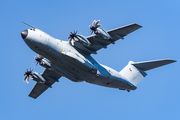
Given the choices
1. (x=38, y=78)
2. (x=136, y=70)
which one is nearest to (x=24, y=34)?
(x=38, y=78)

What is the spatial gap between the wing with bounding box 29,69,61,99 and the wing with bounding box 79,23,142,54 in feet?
18.3

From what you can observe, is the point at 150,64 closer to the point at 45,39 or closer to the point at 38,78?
the point at 45,39

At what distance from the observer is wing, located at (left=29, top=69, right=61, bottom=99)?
28.1m

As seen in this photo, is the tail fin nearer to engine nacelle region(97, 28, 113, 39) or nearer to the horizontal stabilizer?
the horizontal stabilizer

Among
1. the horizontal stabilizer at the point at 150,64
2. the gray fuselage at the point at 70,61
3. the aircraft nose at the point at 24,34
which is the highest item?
the horizontal stabilizer at the point at 150,64

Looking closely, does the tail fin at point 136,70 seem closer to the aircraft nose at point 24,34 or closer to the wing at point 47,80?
the wing at point 47,80

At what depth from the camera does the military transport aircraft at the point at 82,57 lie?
22406 millimetres

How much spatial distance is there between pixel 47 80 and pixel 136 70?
9.47 m

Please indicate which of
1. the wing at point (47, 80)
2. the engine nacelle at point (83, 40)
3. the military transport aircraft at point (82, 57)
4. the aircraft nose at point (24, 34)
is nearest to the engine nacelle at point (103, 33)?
the military transport aircraft at point (82, 57)

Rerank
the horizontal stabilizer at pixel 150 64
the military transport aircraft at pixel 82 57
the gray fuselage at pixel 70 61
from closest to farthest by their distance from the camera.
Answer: the gray fuselage at pixel 70 61
the military transport aircraft at pixel 82 57
the horizontal stabilizer at pixel 150 64

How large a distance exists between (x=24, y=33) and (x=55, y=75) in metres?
7.86

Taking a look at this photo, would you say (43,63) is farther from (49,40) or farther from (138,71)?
(138,71)

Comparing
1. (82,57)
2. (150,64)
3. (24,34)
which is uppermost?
(150,64)

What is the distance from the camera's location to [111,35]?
23609 millimetres
